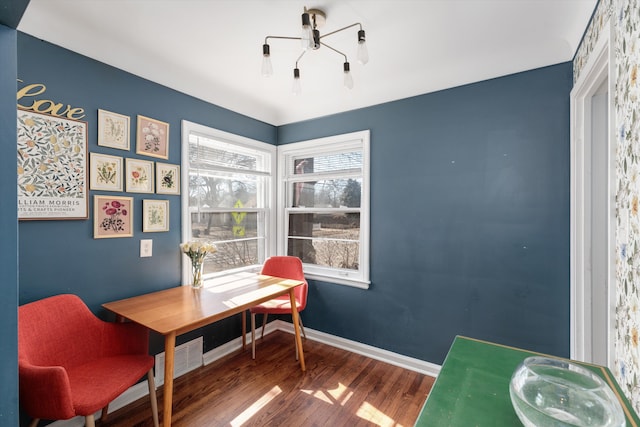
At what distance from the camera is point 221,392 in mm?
2121

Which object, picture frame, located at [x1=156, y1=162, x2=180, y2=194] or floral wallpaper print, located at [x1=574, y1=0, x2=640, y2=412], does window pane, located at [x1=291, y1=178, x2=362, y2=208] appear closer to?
picture frame, located at [x1=156, y1=162, x2=180, y2=194]

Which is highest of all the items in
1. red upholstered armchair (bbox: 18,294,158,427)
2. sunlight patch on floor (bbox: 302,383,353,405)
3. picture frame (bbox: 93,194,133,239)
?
picture frame (bbox: 93,194,133,239)

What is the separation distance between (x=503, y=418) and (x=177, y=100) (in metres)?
2.69

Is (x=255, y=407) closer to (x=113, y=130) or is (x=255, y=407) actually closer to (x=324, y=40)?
(x=113, y=130)

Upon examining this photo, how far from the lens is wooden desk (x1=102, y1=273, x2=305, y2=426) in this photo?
1.55 metres

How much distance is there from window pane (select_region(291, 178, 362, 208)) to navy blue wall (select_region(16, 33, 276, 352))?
1.24 metres

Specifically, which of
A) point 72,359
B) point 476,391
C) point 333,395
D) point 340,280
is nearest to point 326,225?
point 340,280

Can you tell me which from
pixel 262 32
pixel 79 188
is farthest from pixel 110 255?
pixel 262 32

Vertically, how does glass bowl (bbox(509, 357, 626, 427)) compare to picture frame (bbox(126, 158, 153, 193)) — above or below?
below

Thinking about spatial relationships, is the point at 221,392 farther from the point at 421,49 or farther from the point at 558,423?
the point at 421,49

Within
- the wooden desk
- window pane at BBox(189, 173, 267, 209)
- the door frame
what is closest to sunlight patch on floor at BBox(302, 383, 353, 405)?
the wooden desk

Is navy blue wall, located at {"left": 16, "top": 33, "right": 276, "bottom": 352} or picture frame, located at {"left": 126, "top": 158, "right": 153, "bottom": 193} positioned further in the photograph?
picture frame, located at {"left": 126, "top": 158, "right": 153, "bottom": 193}

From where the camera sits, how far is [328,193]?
3018 millimetres

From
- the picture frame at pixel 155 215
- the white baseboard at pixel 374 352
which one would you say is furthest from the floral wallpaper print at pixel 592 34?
the picture frame at pixel 155 215
